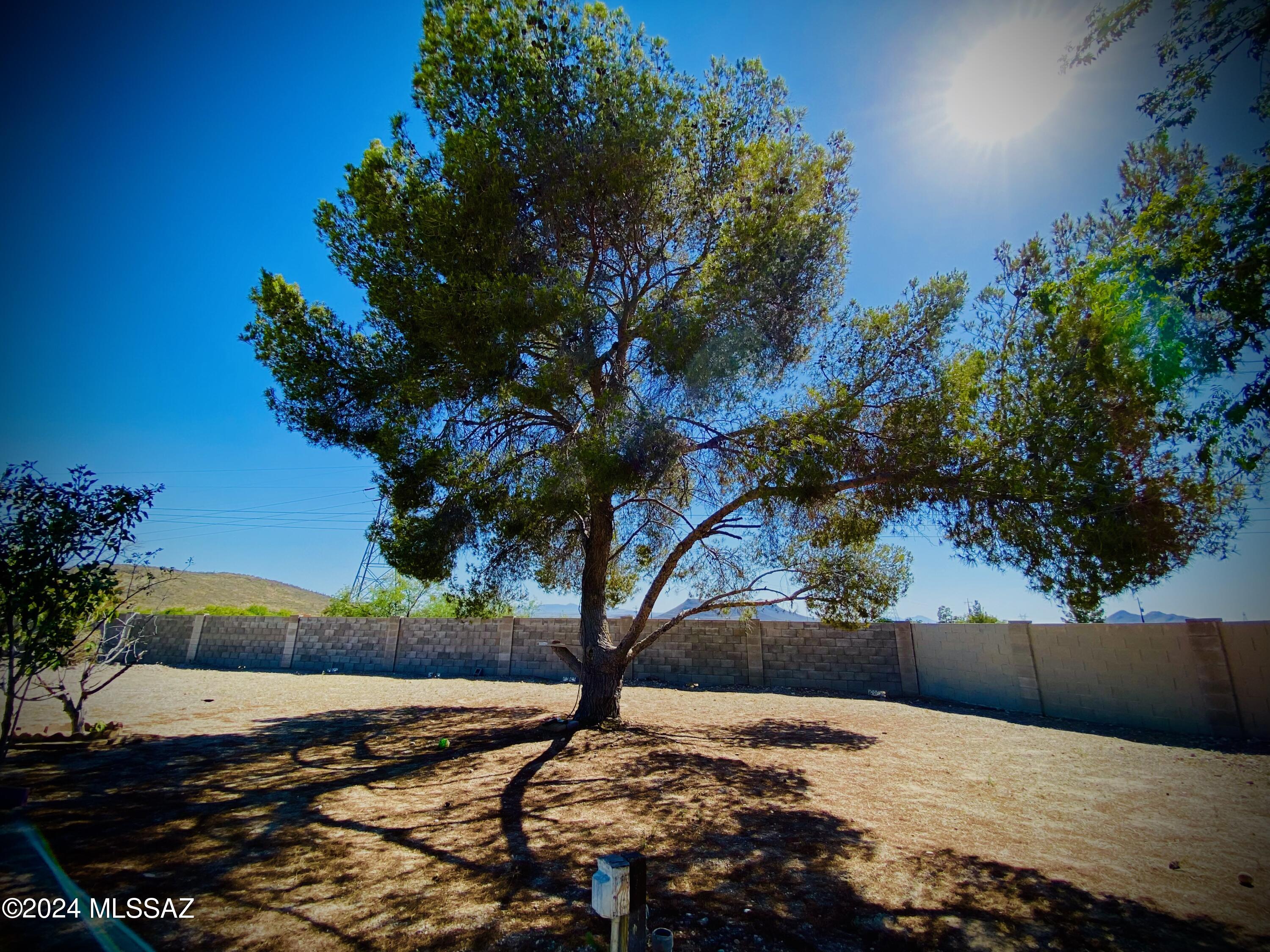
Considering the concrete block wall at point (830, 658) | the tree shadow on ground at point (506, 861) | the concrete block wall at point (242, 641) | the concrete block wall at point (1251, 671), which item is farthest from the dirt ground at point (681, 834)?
the concrete block wall at point (242, 641)

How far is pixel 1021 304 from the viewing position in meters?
5.58

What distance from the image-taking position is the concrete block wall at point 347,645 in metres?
17.0

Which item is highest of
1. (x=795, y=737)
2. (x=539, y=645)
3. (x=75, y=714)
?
(x=539, y=645)

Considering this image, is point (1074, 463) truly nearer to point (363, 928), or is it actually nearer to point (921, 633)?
point (363, 928)

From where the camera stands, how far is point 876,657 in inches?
472

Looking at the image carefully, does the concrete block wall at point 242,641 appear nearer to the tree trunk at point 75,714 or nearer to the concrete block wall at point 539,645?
the concrete block wall at point 539,645

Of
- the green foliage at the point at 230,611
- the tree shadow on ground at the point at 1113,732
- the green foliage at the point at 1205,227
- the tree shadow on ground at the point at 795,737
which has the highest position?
the green foliage at the point at 1205,227

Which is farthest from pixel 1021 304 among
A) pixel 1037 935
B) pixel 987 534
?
pixel 1037 935

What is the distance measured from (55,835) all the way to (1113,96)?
31.2ft

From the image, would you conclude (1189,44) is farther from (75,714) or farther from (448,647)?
(448,647)

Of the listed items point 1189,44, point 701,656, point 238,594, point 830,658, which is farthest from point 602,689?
point 238,594

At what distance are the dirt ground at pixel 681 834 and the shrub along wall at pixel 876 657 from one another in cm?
70

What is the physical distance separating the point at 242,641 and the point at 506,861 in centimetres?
1957

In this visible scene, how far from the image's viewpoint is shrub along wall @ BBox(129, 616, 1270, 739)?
7.24 m
